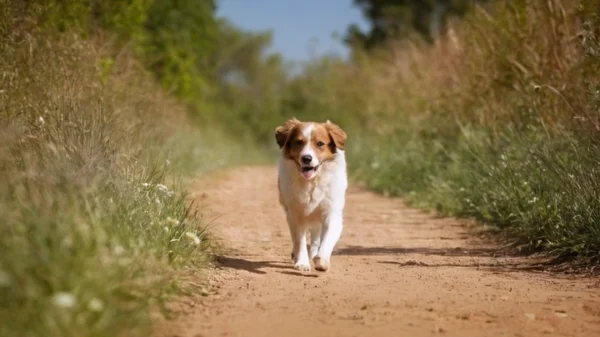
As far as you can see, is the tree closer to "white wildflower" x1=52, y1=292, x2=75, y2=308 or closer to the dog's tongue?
the dog's tongue

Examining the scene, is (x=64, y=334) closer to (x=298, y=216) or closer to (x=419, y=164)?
(x=298, y=216)

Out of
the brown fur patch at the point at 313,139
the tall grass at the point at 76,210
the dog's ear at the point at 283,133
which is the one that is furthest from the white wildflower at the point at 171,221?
the dog's ear at the point at 283,133

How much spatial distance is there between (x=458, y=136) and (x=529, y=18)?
300 cm

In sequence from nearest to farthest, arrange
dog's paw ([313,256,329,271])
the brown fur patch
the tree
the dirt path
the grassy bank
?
the dirt path < dog's paw ([313,256,329,271]) < the brown fur patch < the grassy bank < the tree

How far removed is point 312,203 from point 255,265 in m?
0.71

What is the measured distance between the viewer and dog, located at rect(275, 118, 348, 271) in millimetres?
7387

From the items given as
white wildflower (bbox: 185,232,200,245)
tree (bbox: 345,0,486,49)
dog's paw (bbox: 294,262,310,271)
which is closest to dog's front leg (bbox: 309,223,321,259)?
dog's paw (bbox: 294,262,310,271)

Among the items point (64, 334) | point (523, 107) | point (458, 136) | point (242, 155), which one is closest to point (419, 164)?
point (458, 136)

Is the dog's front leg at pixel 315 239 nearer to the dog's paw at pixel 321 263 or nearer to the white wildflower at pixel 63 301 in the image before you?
the dog's paw at pixel 321 263

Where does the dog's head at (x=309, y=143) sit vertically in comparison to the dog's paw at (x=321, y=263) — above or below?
above

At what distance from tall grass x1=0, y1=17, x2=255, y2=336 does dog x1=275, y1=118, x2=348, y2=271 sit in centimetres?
79

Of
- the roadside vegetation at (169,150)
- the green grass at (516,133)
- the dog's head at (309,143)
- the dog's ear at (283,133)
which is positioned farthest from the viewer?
the green grass at (516,133)

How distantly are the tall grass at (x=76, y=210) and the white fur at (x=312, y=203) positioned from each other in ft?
2.50

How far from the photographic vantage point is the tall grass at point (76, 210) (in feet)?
13.7
